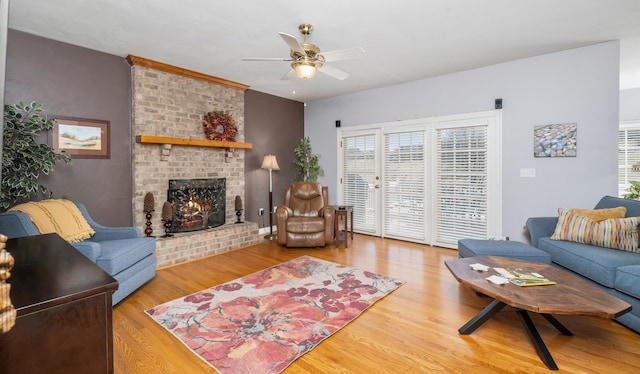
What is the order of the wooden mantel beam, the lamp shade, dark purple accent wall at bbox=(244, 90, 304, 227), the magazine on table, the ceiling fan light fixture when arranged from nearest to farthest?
the magazine on table < the ceiling fan light fixture < the wooden mantel beam < the lamp shade < dark purple accent wall at bbox=(244, 90, 304, 227)

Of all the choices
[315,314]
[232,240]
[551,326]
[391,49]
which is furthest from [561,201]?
[232,240]

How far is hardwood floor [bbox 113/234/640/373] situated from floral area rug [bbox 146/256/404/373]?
92 mm

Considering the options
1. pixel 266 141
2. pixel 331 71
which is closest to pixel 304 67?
pixel 331 71

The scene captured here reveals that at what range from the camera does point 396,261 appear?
13.2ft

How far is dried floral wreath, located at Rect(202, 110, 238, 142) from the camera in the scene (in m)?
4.66

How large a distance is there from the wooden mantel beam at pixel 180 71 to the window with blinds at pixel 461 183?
11.4 feet

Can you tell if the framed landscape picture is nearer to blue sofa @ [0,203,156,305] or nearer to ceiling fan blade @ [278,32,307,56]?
blue sofa @ [0,203,156,305]

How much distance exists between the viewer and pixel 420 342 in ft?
7.07

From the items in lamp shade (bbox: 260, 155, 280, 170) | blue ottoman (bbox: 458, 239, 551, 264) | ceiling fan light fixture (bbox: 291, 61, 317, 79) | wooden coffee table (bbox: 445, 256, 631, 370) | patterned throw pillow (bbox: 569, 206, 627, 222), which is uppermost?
ceiling fan light fixture (bbox: 291, 61, 317, 79)

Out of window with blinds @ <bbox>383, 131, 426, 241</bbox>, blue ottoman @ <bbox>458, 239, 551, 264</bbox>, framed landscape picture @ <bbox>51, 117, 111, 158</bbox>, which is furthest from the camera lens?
window with blinds @ <bbox>383, 131, 426, 241</bbox>

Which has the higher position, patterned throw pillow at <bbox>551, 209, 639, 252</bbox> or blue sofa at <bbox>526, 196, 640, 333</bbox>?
patterned throw pillow at <bbox>551, 209, 639, 252</bbox>

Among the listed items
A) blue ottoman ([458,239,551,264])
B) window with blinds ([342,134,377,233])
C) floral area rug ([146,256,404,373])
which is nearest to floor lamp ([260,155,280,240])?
window with blinds ([342,134,377,233])

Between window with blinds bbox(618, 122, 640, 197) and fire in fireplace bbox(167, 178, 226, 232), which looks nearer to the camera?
fire in fireplace bbox(167, 178, 226, 232)

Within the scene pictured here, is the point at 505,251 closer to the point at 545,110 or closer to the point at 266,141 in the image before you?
the point at 545,110
